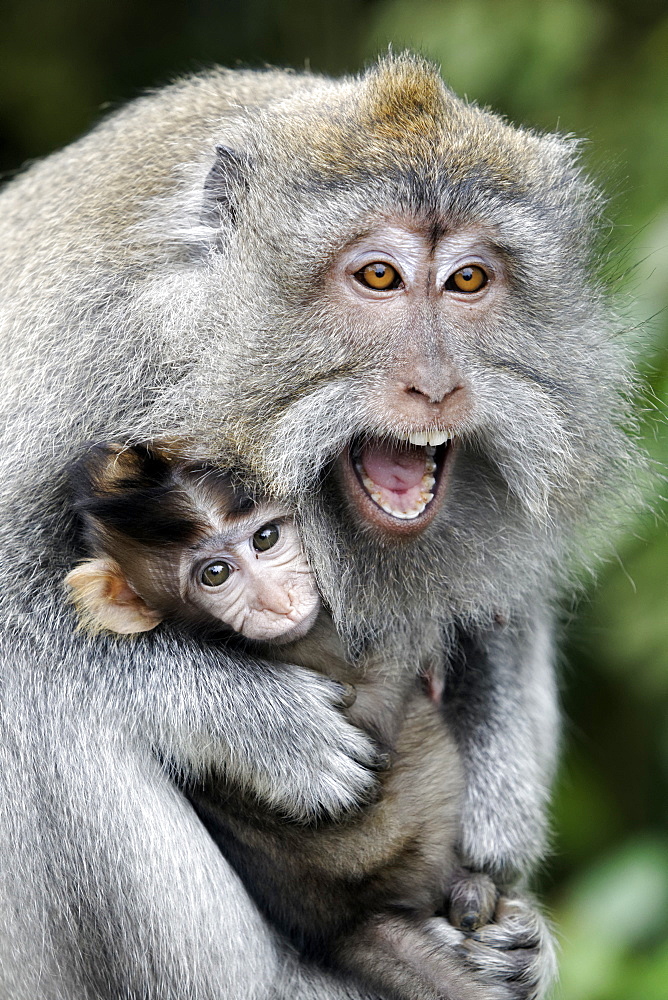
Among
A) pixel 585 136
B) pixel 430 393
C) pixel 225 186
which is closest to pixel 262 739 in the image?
pixel 430 393

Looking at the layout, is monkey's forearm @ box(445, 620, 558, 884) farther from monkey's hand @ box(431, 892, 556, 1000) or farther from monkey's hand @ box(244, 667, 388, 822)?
monkey's hand @ box(244, 667, 388, 822)

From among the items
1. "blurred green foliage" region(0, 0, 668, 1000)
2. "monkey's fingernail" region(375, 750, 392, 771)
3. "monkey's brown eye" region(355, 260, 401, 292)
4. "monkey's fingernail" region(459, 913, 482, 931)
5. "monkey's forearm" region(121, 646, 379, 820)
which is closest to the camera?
"monkey's brown eye" region(355, 260, 401, 292)

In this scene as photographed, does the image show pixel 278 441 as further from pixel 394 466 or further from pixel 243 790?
pixel 243 790

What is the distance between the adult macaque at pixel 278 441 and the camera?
2973 mm

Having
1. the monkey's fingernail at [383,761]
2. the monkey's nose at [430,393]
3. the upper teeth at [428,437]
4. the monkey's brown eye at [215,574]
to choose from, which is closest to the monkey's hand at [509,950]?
the monkey's fingernail at [383,761]

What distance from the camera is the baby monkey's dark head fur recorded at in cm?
300

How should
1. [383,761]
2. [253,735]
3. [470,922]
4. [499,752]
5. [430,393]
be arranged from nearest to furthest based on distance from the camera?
[430,393], [253,735], [383,761], [470,922], [499,752]

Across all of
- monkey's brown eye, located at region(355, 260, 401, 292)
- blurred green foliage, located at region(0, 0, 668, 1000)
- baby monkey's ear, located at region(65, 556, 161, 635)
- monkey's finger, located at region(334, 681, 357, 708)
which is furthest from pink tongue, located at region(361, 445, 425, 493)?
blurred green foliage, located at region(0, 0, 668, 1000)

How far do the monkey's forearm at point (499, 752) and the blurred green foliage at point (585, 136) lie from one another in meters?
0.39

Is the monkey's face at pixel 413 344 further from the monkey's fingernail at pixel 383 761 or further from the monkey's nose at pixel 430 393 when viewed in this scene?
the monkey's fingernail at pixel 383 761

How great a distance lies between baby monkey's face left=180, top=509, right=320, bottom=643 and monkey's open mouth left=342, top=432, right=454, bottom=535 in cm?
22

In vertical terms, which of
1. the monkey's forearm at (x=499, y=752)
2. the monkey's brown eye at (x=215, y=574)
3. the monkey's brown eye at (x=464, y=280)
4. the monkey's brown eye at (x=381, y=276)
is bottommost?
the monkey's forearm at (x=499, y=752)

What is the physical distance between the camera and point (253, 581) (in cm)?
303

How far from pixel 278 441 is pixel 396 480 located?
32 centimetres
